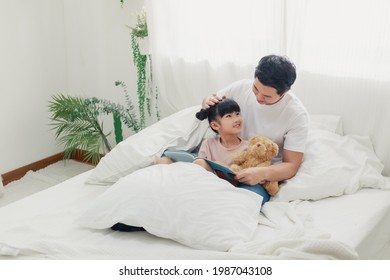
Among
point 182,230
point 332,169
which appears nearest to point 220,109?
point 332,169

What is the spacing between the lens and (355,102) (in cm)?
233

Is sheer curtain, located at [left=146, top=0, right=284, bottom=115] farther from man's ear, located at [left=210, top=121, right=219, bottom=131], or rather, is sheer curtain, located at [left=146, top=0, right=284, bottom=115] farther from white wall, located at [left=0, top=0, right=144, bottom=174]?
man's ear, located at [left=210, top=121, right=219, bottom=131]

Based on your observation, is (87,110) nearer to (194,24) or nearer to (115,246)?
(194,24)

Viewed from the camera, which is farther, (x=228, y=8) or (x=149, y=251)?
(x=228, y=8)

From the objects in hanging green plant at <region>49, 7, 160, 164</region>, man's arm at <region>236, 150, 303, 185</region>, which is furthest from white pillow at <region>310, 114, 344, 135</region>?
hanging green plant at <region>49, 7, 160, 164</region>

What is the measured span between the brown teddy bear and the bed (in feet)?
0.21

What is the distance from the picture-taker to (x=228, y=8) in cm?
258

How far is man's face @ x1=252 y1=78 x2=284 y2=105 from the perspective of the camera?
78.7 inches

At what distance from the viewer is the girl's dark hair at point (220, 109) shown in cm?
209

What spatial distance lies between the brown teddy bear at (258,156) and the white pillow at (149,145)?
0.31 meters
